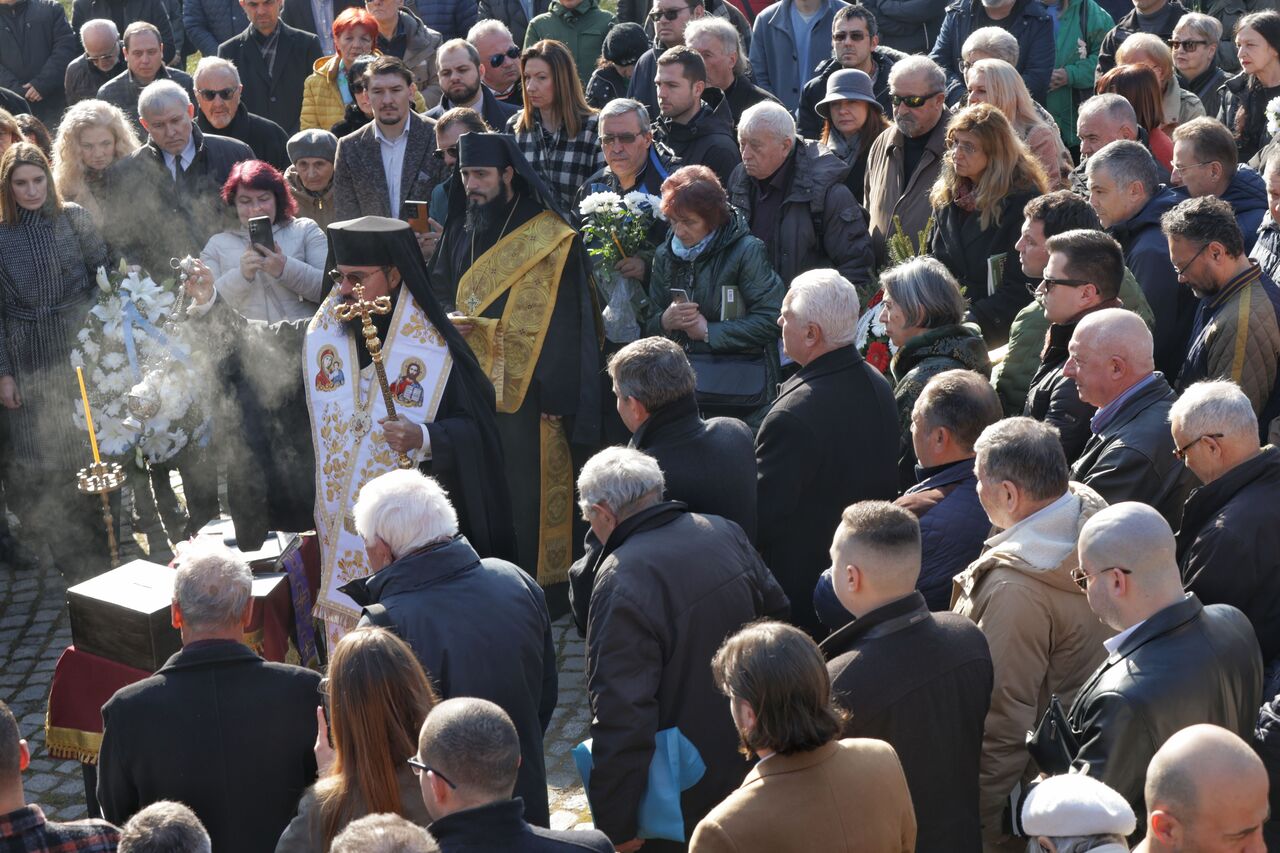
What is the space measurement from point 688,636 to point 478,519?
194 cm

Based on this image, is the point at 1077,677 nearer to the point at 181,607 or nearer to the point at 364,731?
the point at 364,731

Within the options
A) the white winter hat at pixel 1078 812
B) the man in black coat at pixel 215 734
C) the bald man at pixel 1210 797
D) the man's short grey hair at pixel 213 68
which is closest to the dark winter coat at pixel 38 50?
the man's short grey hair at pixel 213 68

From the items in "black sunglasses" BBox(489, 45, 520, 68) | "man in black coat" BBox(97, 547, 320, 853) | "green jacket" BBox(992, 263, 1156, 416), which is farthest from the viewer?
"black sunglasses" BBox(489, 45, 520, 68)

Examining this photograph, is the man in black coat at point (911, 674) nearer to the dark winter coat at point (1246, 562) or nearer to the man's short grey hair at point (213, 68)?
the dark winter coat at point (1246, 562)

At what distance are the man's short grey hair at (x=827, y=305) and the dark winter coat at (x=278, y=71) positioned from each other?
280 inches

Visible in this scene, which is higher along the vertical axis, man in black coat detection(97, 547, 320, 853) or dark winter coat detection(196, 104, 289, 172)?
dark winter coat detection(196, 104, 289, 172)

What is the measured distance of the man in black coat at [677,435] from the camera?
204 inches

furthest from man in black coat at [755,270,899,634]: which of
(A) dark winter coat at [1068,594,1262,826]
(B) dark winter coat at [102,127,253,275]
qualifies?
(B) dark winter coat at [102,127,253,275]

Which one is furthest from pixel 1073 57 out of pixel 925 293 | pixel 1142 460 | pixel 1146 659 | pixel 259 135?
pixel 1146 659

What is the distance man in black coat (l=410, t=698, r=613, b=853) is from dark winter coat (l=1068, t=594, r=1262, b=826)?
4.58 feet

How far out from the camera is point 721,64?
9.30 m

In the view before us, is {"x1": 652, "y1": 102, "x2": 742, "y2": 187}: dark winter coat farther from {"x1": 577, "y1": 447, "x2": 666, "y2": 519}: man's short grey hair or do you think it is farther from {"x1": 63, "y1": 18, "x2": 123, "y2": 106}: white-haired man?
{"x1": 63, "y1": 18, "x2": 123, "y2": 106}: white-haired man

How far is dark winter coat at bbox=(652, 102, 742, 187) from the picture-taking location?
8.58 m

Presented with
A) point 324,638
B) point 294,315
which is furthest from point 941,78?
point 324,638
